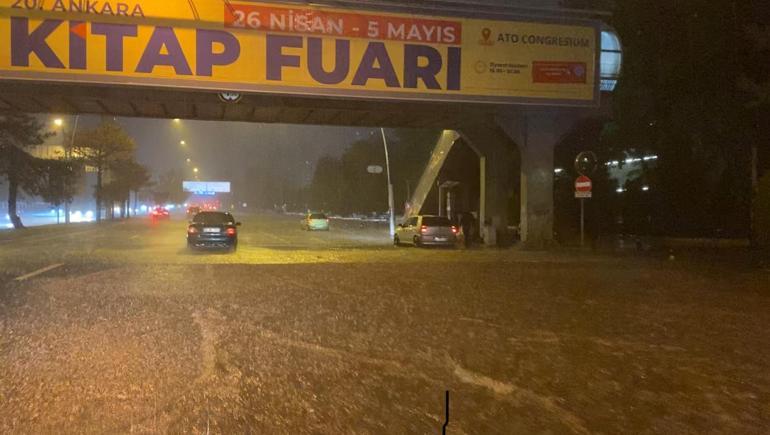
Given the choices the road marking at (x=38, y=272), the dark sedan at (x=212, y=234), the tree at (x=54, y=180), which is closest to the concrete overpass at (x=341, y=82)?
the dark sedan at (x=212, y=234)

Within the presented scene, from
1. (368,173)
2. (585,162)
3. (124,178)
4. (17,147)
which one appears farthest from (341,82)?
(124,178)

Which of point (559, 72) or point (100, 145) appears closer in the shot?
point (559, 72)

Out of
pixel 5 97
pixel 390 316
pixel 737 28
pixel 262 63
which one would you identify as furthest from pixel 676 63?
pixel 5 97

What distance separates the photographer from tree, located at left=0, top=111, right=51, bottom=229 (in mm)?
44094

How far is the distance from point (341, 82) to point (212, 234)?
8.45 m

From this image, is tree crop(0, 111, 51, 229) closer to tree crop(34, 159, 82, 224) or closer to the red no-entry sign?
tree crop(34, 159, 82, 224)

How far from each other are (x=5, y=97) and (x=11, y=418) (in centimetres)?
2011

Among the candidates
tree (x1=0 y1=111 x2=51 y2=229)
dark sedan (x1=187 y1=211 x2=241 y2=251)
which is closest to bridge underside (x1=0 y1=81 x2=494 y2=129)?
dark sedan (x1=187 y1=211 x2=241 y2=251)

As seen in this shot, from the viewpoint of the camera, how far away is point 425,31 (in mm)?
22703

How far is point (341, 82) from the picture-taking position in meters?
22.2

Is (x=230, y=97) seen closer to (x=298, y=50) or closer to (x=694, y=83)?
(x=298, y=50)

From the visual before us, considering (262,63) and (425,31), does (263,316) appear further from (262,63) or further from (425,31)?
(425,31)

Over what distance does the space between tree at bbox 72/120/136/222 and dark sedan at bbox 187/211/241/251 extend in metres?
41.7

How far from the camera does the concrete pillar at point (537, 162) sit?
89.8ft
